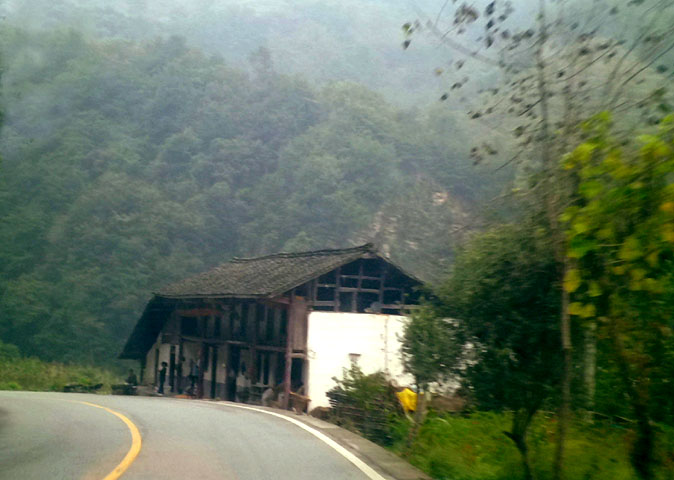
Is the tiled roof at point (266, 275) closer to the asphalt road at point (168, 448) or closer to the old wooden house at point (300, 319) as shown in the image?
the old wooden house at point (300, 319)

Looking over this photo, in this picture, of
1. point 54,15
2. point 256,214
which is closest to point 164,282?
point 256,214

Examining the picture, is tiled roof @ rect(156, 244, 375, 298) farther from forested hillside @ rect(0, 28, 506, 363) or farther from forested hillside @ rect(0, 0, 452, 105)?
forested hillside @ rect(0, 0, 452, 105)

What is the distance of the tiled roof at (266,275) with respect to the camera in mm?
26969

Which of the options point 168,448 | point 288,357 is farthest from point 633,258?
point 288,357

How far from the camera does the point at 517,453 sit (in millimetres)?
11078

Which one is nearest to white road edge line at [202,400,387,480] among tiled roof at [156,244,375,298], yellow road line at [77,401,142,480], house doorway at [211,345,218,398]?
yellow road line at [77,401,142,480]

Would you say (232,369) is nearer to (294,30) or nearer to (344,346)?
(344,346)

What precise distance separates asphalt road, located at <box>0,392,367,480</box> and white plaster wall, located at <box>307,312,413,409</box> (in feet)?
27.0

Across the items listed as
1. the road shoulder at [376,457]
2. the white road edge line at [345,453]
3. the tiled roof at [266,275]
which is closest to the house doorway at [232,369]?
the tiled roof at [266,275]

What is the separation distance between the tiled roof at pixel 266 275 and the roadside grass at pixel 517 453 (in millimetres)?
13522

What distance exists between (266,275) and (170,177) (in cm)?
4255

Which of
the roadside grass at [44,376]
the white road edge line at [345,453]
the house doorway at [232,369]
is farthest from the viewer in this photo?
the roadside grass at [44,376]

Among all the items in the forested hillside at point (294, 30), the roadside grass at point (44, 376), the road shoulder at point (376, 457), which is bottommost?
the roadside grass at point (44, 376)

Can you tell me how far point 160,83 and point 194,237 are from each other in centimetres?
1929
